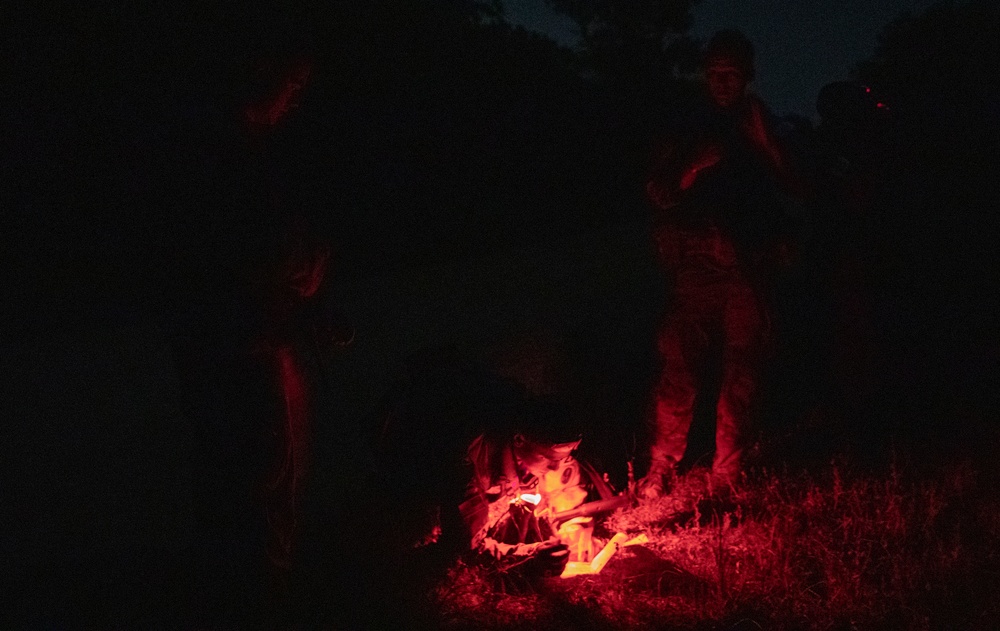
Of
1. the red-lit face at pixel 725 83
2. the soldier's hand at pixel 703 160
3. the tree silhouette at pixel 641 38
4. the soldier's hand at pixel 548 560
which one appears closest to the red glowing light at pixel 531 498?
the soldier's hand at pixel 548 560

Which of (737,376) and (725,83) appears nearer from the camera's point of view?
(725,83)

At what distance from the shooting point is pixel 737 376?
5082 mm

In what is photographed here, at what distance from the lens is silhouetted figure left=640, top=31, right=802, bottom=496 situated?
470 centimetres

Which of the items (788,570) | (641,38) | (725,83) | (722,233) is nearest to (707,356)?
(722,233)

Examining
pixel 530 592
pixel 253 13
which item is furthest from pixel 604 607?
pixel 253 13

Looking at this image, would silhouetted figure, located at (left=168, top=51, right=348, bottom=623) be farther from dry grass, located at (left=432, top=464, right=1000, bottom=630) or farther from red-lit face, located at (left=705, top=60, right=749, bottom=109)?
red-lit face, located at (left=705, top=60, right=749, bottom=109)

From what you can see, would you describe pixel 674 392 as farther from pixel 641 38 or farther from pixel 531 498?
pixel 641 38

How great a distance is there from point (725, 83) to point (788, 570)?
7.87 feet

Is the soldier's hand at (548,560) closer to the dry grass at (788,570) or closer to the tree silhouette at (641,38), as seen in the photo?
the dry grass at (788,570)

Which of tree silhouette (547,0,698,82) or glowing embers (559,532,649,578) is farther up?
tree silhouette (547,0,698,82)

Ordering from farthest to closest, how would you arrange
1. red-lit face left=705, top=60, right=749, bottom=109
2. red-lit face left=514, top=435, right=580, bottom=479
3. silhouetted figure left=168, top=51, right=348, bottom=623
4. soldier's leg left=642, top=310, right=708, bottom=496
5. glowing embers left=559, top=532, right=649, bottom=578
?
soldier's leg left=642, top=310, right=708, bottom=496 < red-lit face left=705, top=60, right=749, bottom=109 < glowing embers left=559, top=532, right=649, bottom=578 < red-lit face left=514, top=435, right=580, bottom=479 < silhouetted figure left=168, top=51, right=348, bottom=623

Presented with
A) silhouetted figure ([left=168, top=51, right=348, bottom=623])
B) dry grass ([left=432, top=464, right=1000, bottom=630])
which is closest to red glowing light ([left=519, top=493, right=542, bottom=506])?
dry grass ([left=432, top=464, right=1000, bottom=630])

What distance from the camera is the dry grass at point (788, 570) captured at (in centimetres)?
404

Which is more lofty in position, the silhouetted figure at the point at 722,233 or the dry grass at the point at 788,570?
the silhouetted figure at the point at 722,233
